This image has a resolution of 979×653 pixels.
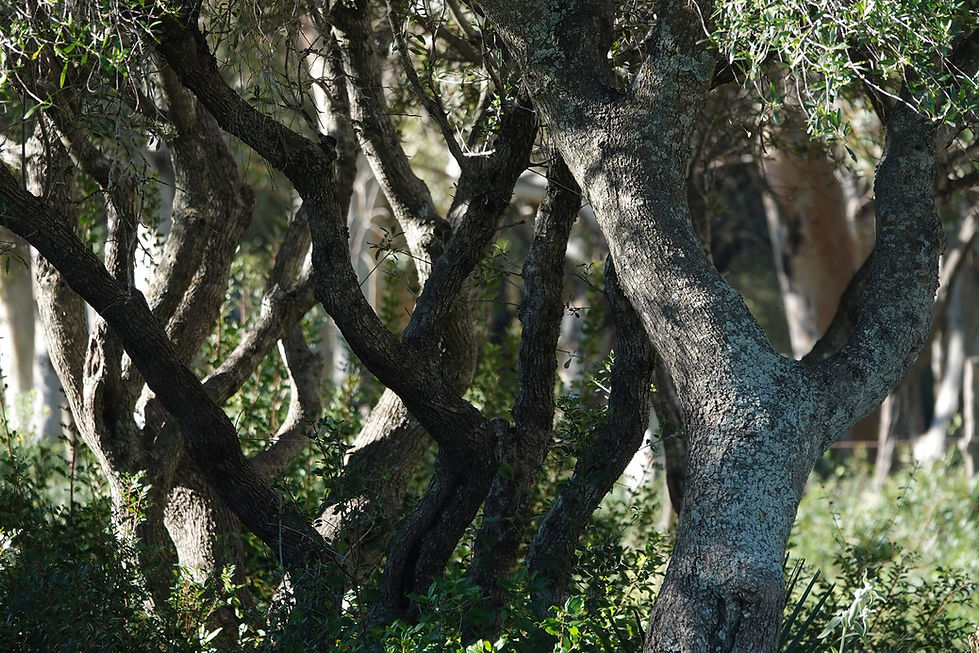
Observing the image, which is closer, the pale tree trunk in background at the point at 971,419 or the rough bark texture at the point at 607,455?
the rough bark texture at the point at 607,455

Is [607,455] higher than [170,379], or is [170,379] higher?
[607,455]

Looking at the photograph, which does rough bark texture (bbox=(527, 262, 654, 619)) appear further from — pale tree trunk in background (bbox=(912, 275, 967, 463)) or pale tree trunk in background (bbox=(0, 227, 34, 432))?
pale tree trunk in background (bbox=(0, 227, 34, 432))

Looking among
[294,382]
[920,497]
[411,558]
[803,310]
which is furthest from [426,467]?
[803,310]

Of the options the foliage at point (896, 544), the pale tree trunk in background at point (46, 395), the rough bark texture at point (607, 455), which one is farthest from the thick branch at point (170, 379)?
the pale tree trunk in background at point (46, 395)

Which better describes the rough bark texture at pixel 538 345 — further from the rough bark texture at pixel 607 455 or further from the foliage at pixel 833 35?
the foliage at pixel 833 35

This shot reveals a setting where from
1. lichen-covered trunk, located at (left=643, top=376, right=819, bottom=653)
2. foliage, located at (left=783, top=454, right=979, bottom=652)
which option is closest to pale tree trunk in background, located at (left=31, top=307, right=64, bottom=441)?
foliage, located at (left=783, top=454, right=979, bottom=652)

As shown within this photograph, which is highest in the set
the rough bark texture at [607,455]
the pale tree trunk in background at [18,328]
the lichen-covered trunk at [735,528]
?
the pale tree trunk in background at [18,328]

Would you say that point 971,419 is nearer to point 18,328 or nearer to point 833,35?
point 833,35

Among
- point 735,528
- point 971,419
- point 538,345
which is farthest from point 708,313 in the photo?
point 971,419

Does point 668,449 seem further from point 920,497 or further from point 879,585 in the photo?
point 920,497

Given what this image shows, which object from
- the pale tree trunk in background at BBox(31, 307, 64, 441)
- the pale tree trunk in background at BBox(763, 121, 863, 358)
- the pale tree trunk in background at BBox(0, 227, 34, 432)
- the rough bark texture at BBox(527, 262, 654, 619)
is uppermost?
the pale tree trunk in background at BBox(763, 121, 863, 358)

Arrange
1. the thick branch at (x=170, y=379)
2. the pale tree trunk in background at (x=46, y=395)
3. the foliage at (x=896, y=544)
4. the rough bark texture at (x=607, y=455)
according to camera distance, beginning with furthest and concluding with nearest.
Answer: the pale tree trunk in background at (x=46, y=395), the foliage at (x=896, y=544), the thick branch at (x=170, y=379), the rough bark texture at (x=607, y=455)

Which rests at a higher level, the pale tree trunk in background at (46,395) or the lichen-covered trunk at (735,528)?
the pale tree trunk in background at (46,395)

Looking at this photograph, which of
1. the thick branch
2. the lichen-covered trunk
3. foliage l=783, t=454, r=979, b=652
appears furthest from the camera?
foliage l=783, t=454, r=979, b=652
